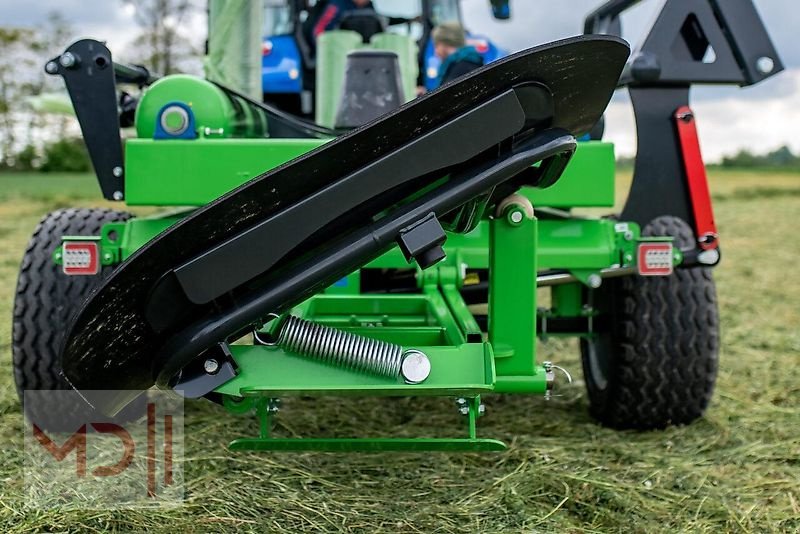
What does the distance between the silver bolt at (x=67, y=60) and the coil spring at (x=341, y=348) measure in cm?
121

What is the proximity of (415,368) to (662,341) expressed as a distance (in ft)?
5.05

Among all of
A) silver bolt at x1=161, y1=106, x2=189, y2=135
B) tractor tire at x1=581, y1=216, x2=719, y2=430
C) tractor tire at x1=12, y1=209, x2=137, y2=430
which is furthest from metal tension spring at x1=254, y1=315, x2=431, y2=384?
tractor tire at x1=581, y1=216, x2=719, y2=430

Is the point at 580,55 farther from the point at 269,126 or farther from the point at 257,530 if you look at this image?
the point at 269,126

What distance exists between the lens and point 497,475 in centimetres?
299

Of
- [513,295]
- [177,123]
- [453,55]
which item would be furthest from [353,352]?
[453,55]

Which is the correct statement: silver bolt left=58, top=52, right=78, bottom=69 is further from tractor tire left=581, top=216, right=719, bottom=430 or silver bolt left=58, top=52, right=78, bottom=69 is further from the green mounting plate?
tractor tire left=581, top=216, right=719, bottom=430

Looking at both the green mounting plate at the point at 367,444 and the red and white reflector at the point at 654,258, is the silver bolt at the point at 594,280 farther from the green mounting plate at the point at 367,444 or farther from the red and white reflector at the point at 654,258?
the green mounting plate at the point at 367,444

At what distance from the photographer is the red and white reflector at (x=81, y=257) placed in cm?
305

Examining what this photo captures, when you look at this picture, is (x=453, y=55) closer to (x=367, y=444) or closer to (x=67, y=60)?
(x=67, y=60)

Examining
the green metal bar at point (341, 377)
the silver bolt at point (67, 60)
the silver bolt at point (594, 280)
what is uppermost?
the silver bolt at point (67, 60)

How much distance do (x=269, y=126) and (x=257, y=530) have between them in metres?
1.83

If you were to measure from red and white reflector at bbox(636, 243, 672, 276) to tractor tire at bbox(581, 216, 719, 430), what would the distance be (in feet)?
0.77

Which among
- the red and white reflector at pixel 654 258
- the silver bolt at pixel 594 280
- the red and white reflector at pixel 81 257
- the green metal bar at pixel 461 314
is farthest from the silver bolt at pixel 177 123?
the red and white reflector at pixel 654 258

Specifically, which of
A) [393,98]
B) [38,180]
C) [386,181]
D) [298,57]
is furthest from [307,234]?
[38,180]
